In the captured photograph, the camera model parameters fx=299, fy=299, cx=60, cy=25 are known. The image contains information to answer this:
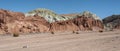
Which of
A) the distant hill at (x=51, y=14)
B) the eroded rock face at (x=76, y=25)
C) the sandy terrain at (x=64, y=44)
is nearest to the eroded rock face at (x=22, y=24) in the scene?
the eroded rock face at (x=76, y=25)

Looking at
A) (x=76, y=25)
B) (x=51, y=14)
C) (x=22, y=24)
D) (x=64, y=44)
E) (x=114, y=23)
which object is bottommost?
(x=64, y=44)

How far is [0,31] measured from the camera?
4362cm

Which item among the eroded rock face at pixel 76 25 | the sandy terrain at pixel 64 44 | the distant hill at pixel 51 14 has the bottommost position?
the sandy terrain at pixel 64 44

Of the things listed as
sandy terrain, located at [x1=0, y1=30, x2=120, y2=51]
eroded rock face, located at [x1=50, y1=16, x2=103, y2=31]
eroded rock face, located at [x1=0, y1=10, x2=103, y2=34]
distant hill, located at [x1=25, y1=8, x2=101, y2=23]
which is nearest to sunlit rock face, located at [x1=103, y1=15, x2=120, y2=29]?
distant hill, located at [x1=25, y1=8, x2=101, y2=23]

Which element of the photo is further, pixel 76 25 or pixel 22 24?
pixel 76 25

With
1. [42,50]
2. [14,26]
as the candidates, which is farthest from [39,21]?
[42,50]

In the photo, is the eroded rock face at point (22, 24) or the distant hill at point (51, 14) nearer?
the eroded rock face at point (22, 24)

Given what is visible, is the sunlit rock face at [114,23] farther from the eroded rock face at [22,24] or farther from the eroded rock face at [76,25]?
the eroded rock face at [22,24]

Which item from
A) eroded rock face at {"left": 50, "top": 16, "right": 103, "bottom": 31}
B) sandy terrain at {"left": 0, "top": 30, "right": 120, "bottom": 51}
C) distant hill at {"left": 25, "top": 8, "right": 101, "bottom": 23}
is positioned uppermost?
distant hill at {"left": 25, "top": 8, "right": 101, "bottom": 23}

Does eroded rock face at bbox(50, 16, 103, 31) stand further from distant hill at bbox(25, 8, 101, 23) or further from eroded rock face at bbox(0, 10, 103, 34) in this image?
distant hill at bbox(25, 8, 101, 23)

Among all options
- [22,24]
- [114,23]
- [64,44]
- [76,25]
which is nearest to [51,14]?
[114,23]

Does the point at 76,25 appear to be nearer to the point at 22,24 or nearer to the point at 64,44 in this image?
the point at 22,24

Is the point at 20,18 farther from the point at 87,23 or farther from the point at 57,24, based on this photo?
the point at 87,23

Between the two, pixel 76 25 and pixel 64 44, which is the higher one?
pixel 76 25
